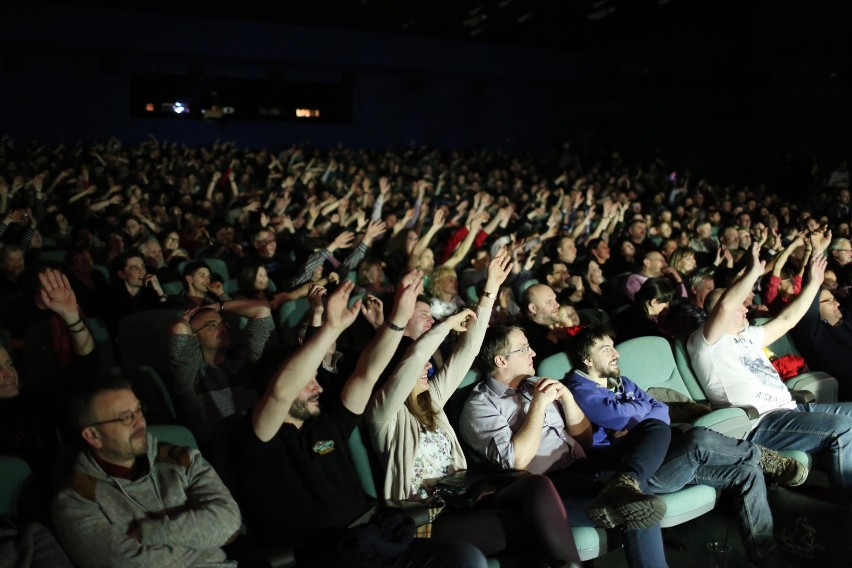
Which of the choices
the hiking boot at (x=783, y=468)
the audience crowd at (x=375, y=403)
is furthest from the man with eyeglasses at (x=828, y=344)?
the hiking boot at (x=783, y=468)

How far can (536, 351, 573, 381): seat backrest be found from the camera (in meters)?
3.27

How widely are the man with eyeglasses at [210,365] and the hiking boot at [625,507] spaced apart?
150cm

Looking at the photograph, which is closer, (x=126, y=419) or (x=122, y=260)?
(x=126, y=419)

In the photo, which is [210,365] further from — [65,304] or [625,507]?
[625,507]

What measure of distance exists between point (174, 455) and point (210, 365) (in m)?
0.97

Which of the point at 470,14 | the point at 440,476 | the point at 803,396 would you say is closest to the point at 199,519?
the point at 440,476

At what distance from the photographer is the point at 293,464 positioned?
235 centimetres

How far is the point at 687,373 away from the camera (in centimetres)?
373

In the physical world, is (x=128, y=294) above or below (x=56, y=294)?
below

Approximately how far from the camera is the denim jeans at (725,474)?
2.81 metres

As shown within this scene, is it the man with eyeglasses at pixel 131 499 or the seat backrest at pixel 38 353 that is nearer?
the man with eyeglasses at pixel 131 499

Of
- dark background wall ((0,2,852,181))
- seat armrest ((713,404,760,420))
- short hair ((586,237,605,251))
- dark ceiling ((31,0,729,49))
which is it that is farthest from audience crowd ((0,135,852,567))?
dark background wall ((0,2,852,181))

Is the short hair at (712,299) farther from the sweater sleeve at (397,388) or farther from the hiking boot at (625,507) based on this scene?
the sweater sleeve at (397,388)

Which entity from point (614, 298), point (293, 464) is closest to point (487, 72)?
point (614, 298)
